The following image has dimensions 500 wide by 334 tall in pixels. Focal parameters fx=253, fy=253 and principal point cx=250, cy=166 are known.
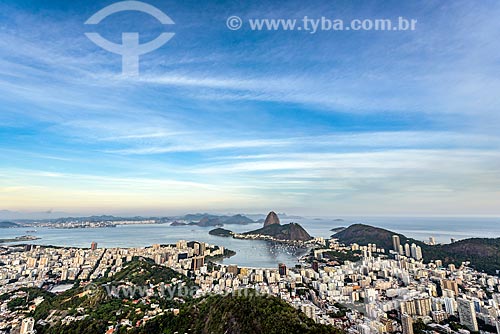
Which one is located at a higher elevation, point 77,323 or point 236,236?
point 77,323

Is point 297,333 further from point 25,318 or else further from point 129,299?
point 25,318

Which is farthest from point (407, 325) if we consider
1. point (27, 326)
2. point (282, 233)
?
point (282, 233)

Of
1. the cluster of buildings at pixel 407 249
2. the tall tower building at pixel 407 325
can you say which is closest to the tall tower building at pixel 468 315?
the tall tower building at pixel 407 325

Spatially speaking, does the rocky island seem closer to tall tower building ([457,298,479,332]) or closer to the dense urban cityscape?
the dense urban cityscape

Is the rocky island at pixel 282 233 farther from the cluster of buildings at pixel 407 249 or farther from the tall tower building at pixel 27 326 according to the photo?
the tall tower building at pixel 27 326

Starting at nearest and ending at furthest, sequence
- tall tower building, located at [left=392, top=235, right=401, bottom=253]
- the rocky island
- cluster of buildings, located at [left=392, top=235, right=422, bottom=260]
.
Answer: cluster of buildings, located at [left=392, top=235, right=422, bottom=260] < tall tower building, located at [left=392, top=235, right=401, bottom=253] < the rocky island

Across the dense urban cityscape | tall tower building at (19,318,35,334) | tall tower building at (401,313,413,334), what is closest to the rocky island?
the dense urban cityscape

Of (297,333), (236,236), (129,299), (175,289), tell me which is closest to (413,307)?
(297,333)

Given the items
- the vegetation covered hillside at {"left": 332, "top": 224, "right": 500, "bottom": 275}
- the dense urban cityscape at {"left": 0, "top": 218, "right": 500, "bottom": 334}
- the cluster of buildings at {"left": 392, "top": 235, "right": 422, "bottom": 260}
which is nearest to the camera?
the dense urban cityscape at {"left": 0, "top": 218, "right": 500, "bottom": 334}

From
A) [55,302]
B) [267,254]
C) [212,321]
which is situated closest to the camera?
[212,321]
